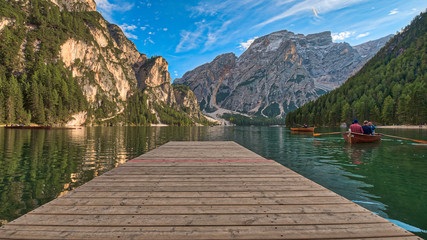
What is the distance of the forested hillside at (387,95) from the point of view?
104 metres

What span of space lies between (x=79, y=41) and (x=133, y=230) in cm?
22856

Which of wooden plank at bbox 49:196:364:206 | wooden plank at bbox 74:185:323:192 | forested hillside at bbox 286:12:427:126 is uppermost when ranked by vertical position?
forested hillside at bbox 286:12:427:126

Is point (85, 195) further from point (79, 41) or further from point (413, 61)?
point (79, 41)

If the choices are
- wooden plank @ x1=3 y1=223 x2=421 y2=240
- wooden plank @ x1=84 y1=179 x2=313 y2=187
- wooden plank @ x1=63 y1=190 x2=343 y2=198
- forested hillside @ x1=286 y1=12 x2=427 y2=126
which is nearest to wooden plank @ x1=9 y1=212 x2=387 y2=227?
wooden plank @ x1=3 y1=223 x2=421 y2=240

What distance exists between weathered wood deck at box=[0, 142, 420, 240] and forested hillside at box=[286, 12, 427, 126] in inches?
5110

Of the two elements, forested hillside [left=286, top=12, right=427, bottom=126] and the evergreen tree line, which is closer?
the evergreen tree line

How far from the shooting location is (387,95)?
5012 inches

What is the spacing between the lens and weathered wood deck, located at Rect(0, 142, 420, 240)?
4.34 meters

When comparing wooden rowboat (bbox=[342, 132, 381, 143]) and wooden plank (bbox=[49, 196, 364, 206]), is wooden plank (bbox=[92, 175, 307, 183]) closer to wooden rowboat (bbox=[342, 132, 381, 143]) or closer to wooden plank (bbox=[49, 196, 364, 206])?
wooden plank (bbox=[49, 196, 364, 206])

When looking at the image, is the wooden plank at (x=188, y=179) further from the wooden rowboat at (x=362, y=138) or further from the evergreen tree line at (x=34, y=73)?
the evergreen tree line at (x=34, y=73)

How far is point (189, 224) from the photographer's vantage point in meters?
4.77

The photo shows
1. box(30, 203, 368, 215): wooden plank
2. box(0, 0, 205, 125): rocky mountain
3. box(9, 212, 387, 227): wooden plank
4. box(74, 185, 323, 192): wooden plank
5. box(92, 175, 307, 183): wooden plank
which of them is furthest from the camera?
box(0, 0, 205, 125): rocky mountain

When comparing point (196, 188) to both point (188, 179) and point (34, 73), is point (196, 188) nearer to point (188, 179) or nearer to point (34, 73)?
point (188, 179)

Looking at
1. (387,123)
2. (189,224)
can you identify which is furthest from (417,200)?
(387,123)
